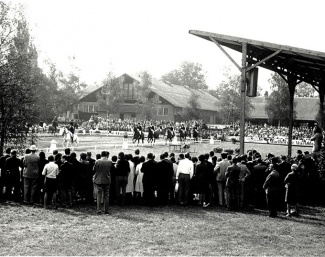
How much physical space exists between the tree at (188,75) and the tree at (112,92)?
153 ft

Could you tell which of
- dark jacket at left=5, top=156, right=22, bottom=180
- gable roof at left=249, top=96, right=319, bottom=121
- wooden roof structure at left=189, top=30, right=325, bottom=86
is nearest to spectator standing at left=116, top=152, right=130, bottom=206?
dark jacket at left=5, top=156, right=22, bottom=180

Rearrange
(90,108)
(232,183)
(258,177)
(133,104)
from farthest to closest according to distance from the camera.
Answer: (90,108)
(133,104)
(258,177)
(232,183)

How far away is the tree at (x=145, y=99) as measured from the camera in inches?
2413

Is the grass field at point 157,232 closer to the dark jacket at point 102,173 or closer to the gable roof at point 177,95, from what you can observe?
the dark jacket at point 102,173

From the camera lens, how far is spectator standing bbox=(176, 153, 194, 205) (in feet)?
42.3

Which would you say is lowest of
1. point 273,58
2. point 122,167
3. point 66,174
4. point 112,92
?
point 66,174

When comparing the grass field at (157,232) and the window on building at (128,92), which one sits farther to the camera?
the window on building at (128,92)

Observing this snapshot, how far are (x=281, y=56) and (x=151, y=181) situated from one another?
811 centimetres

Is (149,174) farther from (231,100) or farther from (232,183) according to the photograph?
(231,100)

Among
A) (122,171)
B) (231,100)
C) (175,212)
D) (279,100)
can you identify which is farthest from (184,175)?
(231,100)

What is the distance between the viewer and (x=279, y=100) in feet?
172

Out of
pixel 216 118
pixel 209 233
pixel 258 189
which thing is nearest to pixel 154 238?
pixel 209 233

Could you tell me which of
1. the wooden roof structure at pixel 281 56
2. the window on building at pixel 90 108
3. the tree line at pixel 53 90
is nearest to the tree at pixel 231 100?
the tree line at pixel 53 90

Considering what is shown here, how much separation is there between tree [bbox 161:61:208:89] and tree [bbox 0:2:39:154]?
9236cm
